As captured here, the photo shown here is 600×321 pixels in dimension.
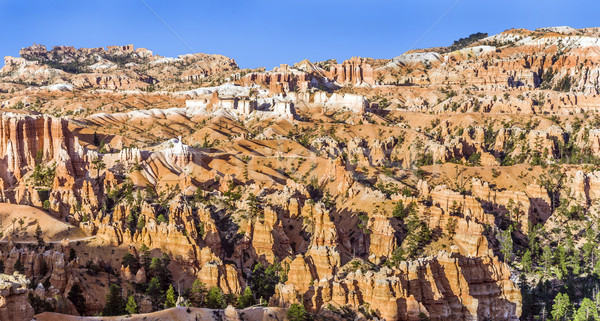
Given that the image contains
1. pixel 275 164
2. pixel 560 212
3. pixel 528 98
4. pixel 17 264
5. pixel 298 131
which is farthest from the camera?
pixel 528 98

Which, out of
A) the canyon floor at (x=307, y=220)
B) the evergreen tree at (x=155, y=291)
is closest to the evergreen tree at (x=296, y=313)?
the canyon floor at (x=307, y=220)

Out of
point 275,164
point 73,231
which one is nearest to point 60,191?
point 73,231

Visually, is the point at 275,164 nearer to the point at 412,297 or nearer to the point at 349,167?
the point at 349,167

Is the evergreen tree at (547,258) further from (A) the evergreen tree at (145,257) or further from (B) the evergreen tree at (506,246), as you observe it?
(A) the evergreen tree at (145,257)

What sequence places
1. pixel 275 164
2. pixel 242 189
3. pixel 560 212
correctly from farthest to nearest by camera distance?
pixel 275 164
pixel 242 189
pixel 560 212

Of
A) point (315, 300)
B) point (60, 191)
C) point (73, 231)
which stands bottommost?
point (315, 300)

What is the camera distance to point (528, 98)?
164 m

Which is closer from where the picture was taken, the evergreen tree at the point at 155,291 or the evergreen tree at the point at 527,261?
the evergreen tree at the point at 155,291

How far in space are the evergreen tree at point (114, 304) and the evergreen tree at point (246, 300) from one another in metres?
8.97

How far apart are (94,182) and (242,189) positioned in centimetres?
2263

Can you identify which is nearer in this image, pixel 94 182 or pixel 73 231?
pixel 73 231

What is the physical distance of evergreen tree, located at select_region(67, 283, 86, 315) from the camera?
1897 inches

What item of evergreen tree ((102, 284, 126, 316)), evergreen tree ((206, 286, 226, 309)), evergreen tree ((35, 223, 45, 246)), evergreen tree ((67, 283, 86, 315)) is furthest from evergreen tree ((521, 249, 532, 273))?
evergreen tree ((35, 223, 45, 246))

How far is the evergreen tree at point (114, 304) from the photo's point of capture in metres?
47.8
